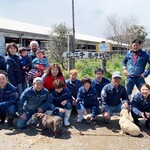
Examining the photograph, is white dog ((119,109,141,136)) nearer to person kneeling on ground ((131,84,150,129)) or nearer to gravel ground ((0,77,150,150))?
gravel ground ((0,77,150,150))

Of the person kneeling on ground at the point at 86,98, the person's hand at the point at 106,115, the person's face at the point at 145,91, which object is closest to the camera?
the person's face at the point at 145,91

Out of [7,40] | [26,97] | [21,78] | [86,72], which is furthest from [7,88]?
[7,40]

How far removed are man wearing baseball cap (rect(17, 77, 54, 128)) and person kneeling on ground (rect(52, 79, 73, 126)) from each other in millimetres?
222

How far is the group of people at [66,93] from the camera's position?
198 inches

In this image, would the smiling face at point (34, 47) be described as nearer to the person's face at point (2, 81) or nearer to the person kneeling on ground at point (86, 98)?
the person's face at point (2, 81)

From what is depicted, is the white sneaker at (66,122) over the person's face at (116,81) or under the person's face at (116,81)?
under

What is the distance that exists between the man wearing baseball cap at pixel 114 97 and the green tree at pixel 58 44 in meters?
7.94

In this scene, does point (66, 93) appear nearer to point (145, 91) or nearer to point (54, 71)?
point (54, 71)

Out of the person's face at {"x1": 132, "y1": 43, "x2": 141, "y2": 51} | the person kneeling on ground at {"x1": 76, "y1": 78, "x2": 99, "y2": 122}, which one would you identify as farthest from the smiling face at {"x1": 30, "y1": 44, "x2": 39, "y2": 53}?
the person's face at {"x1": 132, "y1": 43, "x2": 141, "y2": 51}

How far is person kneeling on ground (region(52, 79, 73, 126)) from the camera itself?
5150 millimetres

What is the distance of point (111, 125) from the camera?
521cm

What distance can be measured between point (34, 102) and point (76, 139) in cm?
111

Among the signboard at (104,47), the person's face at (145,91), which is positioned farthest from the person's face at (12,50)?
the signboard at (104,47)

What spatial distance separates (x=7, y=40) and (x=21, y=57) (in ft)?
58.2
